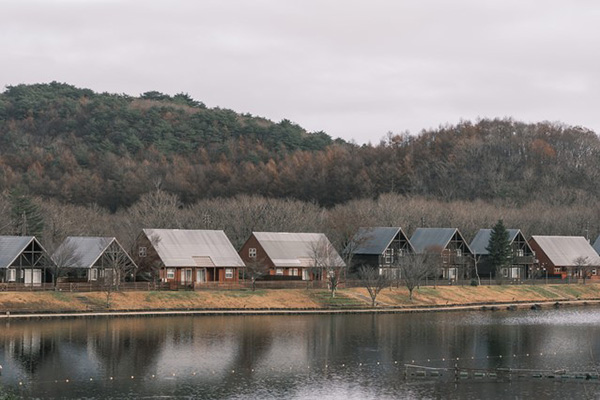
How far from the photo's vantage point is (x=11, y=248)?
3031 inches

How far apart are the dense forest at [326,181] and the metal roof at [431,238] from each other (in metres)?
7.66

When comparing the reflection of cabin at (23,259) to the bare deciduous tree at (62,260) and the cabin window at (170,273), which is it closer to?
the bare deciduous tree at (62,260)

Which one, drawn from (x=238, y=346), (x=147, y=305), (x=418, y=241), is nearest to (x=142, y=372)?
(x=238, y=346)

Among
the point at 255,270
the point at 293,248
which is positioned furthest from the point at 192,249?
the point at 293,248

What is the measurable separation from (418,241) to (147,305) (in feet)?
132

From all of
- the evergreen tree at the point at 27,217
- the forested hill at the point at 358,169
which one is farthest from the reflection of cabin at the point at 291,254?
the forested hill at the point at 358,169

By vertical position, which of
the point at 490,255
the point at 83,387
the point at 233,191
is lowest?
the point at 83,387

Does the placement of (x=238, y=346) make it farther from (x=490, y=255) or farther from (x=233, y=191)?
(x=233, y=191)

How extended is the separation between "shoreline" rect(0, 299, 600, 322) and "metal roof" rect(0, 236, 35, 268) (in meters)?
9.19

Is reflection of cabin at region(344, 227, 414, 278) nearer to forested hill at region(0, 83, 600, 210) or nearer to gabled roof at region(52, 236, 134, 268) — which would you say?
gabled roof at region(52, 236, 134, 268)

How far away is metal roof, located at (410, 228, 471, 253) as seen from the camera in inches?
4035

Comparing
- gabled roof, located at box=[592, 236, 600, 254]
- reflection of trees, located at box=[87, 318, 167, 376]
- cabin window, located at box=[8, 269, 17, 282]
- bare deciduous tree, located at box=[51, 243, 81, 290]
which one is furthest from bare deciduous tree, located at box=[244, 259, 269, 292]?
gabled roof, located at box=[592, 236, 600, 254]

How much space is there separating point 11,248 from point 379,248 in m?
37.4

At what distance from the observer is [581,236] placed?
122938 mm
